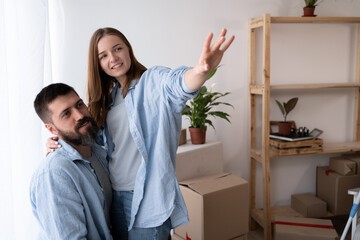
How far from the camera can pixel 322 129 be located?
290cm

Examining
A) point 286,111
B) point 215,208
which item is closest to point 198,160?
point 215,208

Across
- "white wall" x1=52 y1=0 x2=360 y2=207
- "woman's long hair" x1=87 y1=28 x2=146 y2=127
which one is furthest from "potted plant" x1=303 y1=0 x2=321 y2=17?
"woman's long hair" x1=87 y1=28 x2=146 y2=127

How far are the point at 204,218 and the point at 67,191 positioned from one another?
110 cm

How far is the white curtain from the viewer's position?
1.12 m

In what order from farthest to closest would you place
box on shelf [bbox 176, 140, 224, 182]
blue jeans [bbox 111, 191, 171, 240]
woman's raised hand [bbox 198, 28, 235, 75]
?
box on shelf [bbox 176, 140, 224, 182] → blue jeans [bbox 111, 191, 171, 240] → woman's raised hand [bbox 198, 28, 235, 75]

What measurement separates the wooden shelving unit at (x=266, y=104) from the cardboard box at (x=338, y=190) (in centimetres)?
24

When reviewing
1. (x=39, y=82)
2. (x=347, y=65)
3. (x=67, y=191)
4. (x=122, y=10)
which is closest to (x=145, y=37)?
(x=122, y=10)

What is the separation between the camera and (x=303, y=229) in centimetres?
235

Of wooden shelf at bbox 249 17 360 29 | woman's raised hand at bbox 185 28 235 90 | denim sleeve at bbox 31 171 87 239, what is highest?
wooden shelf at bbox 249 17 360 29

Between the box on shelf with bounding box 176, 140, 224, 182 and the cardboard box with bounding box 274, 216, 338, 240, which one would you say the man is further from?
the cardboard box with bounding box 274, 216, 338, 240

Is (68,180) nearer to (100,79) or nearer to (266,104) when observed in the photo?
(100,79)

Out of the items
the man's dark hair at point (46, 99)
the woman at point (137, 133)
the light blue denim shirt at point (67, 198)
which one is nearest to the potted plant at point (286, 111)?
the woman at point (137, 133)

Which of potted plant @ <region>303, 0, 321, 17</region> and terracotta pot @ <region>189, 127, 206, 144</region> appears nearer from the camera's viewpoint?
terracotta pot @ <region>189, 127, 206, 144</region>

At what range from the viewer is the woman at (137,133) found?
108 centimetres
